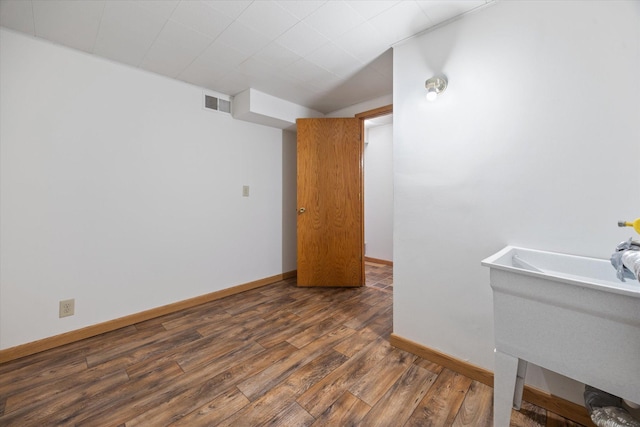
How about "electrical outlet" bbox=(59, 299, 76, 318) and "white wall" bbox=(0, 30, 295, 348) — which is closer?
"white wall" bbox=(0, 30, 295, 348)

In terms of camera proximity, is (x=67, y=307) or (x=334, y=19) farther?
(x=67, y=307)

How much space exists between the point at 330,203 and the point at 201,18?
2107 millimetres

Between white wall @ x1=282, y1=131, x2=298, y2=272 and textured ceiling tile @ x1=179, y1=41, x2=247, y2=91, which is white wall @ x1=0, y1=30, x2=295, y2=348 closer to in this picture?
textured ceiling tile @ x1=179, y1=41, x2=247, y2=91

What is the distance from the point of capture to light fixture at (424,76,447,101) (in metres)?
1.52

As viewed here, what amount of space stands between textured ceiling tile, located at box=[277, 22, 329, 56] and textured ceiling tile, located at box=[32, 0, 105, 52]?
3.63 feet

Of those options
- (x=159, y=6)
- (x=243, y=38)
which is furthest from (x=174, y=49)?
(x=243, y=38)

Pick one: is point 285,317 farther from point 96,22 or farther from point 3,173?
point 96,22

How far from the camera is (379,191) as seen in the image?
14.1ft

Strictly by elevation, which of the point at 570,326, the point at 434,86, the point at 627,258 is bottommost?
the point at 570,326

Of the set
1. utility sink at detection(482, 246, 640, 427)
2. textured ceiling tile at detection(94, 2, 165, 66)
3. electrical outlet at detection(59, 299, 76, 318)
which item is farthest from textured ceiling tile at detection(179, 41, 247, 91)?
utility sink at detection(482, 246, 640, 427)

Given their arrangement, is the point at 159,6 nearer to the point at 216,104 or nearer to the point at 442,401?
the point at 216,104

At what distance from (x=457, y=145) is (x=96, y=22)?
2472 millimetres

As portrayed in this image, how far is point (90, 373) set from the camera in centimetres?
151

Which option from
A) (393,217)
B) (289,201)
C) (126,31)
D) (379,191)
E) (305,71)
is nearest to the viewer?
(126,31)
